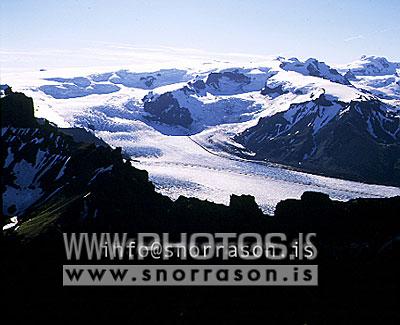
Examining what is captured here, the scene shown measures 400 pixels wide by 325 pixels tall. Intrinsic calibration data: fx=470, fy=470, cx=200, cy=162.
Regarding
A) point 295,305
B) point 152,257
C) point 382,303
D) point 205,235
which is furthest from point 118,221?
point 382,303

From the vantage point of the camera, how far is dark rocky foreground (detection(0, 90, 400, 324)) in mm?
75500

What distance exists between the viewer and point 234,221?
421ft

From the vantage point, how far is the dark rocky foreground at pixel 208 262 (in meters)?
75.5

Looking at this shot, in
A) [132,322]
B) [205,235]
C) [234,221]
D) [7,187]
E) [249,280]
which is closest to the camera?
[132,322]

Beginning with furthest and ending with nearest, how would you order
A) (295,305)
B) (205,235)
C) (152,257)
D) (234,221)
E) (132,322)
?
(234,221) → (205,235) → (152,257) → (295,305) → (132,322)

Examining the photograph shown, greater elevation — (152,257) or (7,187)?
(152,257)

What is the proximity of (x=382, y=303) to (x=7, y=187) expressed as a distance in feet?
522

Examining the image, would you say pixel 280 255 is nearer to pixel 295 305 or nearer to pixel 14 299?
pixel 295 305

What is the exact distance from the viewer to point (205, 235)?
11575cm

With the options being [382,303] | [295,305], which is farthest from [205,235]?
[382,303]

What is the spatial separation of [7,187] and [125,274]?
126320mm

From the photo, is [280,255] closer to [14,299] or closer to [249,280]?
[249,280]

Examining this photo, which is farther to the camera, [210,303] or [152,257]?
[152,257]

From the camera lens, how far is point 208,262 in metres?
93.2
